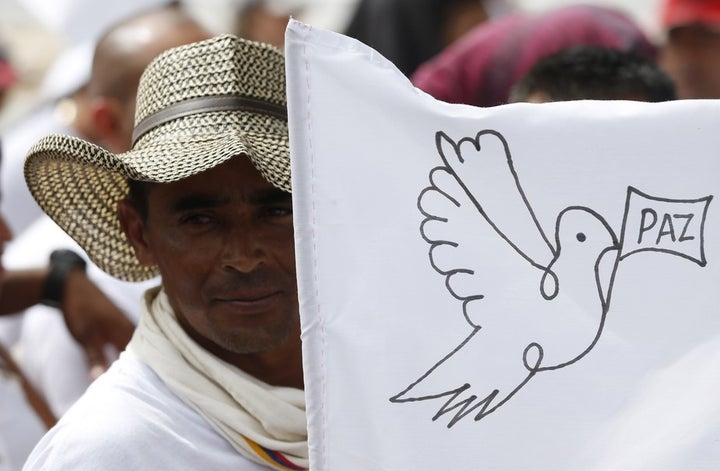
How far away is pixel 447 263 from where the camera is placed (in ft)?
6.42

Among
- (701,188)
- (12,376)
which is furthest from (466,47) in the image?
(701,188)

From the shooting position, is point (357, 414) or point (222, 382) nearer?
point (357, 414)

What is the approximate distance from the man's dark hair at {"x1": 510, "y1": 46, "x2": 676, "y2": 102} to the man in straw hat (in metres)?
0.92

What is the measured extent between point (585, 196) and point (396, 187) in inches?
10.5

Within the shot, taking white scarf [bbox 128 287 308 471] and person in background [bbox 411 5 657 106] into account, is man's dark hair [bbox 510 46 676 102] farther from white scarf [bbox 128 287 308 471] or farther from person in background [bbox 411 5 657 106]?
white scarf [bbox 128 287 308 471]

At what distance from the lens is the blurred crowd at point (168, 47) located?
3.42 metres

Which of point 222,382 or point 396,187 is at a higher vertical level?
point 396,187

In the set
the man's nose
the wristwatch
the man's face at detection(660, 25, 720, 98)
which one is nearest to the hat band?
the wristwatch

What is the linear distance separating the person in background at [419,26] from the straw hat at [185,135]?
287cm

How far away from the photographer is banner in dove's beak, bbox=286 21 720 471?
193 cm

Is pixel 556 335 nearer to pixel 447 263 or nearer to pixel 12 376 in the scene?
pixel 447 263

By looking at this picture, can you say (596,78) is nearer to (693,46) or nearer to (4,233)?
(693,46)

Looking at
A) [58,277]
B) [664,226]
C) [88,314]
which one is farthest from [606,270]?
[58,277]

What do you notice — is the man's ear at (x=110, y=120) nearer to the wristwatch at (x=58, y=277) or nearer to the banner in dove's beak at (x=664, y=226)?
the wristwatch at (x=58, y=277)
